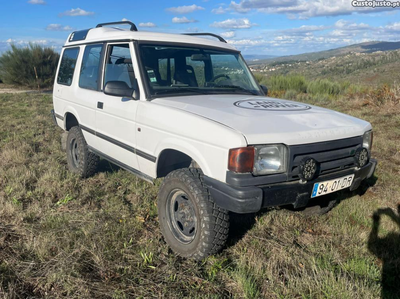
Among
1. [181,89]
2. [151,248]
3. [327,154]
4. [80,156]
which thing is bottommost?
[151,248]

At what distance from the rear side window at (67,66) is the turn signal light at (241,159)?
135 inches

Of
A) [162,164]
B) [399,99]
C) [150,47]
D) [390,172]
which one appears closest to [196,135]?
[162,164]

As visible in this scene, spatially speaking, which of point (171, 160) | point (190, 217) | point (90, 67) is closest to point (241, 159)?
point (190, 217)

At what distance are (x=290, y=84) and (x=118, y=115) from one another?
13461 mm

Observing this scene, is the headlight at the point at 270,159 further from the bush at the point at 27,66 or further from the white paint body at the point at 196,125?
the bush at the point at 27,66

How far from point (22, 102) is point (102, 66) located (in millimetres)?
10034

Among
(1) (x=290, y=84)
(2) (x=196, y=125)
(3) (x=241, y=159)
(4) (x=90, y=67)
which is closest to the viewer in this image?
(3) (x=241, y=159)

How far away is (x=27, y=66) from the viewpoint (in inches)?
751

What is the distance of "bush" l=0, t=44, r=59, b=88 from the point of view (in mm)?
19016

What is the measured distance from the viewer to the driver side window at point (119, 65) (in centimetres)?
360

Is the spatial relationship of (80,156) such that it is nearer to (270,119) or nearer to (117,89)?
(117,89)

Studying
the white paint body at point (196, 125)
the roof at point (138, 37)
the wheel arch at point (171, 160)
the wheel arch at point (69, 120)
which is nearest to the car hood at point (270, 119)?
the white paint body at point (196, 125)

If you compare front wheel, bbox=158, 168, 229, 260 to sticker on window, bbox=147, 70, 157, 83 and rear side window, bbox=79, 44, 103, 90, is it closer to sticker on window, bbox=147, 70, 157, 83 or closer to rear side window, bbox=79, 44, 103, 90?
sticker on window, bbox=147, 70, 157, 83

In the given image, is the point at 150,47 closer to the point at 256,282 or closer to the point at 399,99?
the point at 256,282
